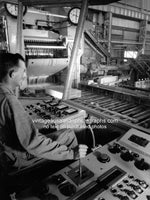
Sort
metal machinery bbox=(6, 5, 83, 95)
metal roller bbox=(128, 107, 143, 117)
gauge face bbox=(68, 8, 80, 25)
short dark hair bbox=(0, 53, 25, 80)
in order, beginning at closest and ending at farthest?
short dark hair bbox=(0, 53, 25, 80) < metal roller bbox=(128, 107, 143, 117) < metal machinery bbox=(6, 5, 83, 95) < gauge face bbox=(68, 8, 80, 25)

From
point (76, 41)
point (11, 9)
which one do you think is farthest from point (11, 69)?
point (11, 9)

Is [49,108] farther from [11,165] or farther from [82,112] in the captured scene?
[11,165]

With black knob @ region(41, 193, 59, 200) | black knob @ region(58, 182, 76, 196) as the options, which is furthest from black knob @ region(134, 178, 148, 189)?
black knob @ region(41, 193, 59, 200)

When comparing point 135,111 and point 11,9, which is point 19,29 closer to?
point 11,9

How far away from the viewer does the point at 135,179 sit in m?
1.02

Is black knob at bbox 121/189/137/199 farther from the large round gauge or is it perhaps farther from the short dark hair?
the large round gauge

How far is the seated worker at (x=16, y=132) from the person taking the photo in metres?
0.96

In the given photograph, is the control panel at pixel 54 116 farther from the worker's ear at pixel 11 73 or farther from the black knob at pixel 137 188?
the black knob at pixel 137 188

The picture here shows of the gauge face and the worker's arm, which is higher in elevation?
the gauge face

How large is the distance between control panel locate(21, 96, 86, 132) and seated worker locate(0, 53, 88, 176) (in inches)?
21.7

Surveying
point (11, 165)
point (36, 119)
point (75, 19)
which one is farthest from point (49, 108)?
point (75, 19)

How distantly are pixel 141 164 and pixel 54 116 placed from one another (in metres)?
1.03

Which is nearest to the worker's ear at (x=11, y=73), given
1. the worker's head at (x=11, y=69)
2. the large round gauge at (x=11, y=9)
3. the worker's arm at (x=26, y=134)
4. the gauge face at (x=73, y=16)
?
Answer: the worker's head at (x=11, y=69)

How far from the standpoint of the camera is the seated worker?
961mm
